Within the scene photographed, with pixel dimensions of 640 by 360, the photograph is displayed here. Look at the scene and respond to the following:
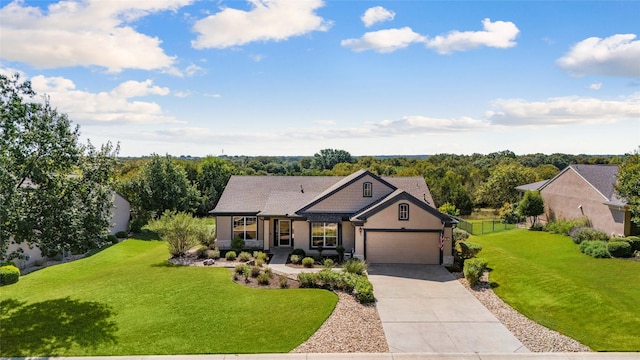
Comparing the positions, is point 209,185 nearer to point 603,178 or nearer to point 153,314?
point 153,314

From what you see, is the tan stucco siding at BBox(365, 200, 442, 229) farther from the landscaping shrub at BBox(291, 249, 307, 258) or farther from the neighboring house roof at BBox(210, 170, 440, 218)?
the landscaping shrub at BBox(291, 249, 307, 258)

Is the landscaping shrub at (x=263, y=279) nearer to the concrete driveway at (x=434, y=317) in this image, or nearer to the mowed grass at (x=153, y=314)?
the mowed grass at (x=153, y=314)

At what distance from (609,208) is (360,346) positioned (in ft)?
86.8

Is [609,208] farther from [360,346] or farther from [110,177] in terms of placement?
[110,177]

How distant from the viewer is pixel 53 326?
49.1 ft

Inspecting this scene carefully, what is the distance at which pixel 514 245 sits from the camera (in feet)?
103

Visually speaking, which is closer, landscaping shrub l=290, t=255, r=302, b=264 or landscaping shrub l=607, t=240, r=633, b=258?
landscaping shrub l=607, t=240, r=633, b=258

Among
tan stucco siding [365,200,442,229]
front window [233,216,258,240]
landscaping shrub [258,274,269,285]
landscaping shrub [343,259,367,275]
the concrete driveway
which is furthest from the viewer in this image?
front window [233,216,258,240]

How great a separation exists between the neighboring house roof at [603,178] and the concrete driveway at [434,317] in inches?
657

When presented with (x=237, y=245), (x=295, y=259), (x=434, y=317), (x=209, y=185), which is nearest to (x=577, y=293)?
(x=434, y=317)

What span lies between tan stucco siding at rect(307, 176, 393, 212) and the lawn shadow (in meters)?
14.8

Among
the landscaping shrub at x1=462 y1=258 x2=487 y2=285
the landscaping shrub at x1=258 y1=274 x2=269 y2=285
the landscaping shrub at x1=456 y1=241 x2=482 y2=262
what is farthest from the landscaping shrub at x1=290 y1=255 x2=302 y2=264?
the landscaping shrub at x1=456 y1=241 x2=482 y2=262

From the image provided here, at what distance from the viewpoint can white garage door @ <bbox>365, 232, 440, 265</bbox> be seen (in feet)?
82.7

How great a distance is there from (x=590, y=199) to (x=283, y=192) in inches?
963
